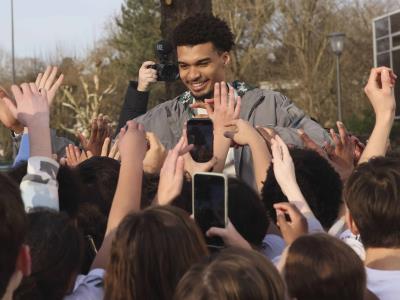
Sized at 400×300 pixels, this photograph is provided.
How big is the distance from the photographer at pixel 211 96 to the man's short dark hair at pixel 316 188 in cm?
111

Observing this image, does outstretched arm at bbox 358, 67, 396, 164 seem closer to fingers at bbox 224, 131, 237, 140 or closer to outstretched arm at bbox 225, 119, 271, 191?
outstretched arm at bbox 225, 119, 271, 191

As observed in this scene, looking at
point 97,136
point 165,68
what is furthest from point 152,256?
point 165,68

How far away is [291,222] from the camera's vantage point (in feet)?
10.3

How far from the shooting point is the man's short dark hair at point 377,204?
3.10 m

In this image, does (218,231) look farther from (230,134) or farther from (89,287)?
(230,134)

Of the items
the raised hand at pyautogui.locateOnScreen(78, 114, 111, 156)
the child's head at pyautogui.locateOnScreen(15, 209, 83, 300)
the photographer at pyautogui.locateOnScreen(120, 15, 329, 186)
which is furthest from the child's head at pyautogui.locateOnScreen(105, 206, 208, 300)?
the raised hand at pyautogui.locateOnScreen(78, 114, 111, 156)

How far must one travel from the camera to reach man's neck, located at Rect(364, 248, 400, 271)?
121 inches

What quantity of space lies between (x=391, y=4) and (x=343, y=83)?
592cm

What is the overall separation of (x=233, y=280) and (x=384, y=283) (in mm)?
884

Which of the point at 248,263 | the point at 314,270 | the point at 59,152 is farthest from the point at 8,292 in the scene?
the point at 59,152

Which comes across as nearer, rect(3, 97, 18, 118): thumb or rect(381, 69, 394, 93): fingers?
rect(3, 97, 18, 118): thumb

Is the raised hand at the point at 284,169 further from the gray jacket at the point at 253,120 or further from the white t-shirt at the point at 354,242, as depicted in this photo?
the gray jacket at the point at 253,120

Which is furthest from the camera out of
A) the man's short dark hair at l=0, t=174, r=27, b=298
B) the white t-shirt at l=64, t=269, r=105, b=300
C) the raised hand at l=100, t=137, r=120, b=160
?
the raised hand at l=100, t=137, r=120, b=160

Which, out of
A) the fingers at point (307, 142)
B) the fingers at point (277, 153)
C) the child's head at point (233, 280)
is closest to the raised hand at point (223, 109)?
the fingers at point (277, 153)
